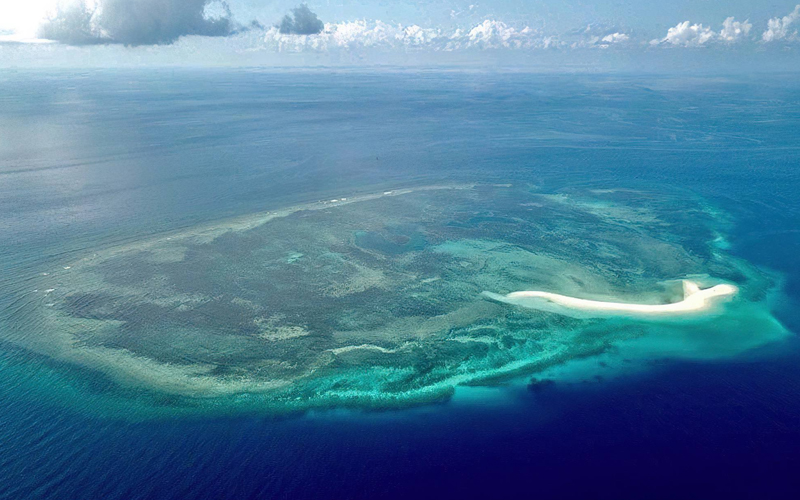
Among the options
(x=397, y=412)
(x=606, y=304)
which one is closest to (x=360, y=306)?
(x=397, y=412)

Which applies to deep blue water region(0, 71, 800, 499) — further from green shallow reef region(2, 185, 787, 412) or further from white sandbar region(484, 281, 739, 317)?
white sandbar region(484, 281, 739, 317)

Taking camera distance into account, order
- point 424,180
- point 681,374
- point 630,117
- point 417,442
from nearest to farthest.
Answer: point 417,442 < point 681,374 < point 424,180 < point 630,117

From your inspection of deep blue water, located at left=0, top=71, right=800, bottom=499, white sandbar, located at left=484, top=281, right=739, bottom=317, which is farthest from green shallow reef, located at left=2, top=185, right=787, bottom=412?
deep blue water, located at left=0, top=71, right=800, bottom=499

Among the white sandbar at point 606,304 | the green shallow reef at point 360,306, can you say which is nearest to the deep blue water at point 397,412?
the green shallow reef at point 360,306

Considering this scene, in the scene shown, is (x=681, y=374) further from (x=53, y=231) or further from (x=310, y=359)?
(x=53, y=231)

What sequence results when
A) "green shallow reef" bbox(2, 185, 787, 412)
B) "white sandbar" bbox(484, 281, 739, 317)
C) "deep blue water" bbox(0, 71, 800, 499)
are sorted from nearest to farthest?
"deep blue water" bbox(0, 71, 800, 499)
"green shallow reef" bbox(2, 185, 787, 412)
"white sandbar" bbox(484, 281, 739, 317)

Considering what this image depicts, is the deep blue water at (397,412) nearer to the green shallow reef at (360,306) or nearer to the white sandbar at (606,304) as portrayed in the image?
the green shallow reef at (360,306)

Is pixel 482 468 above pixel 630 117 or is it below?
below

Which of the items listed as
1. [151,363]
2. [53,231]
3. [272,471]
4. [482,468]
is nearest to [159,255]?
[53,231]
